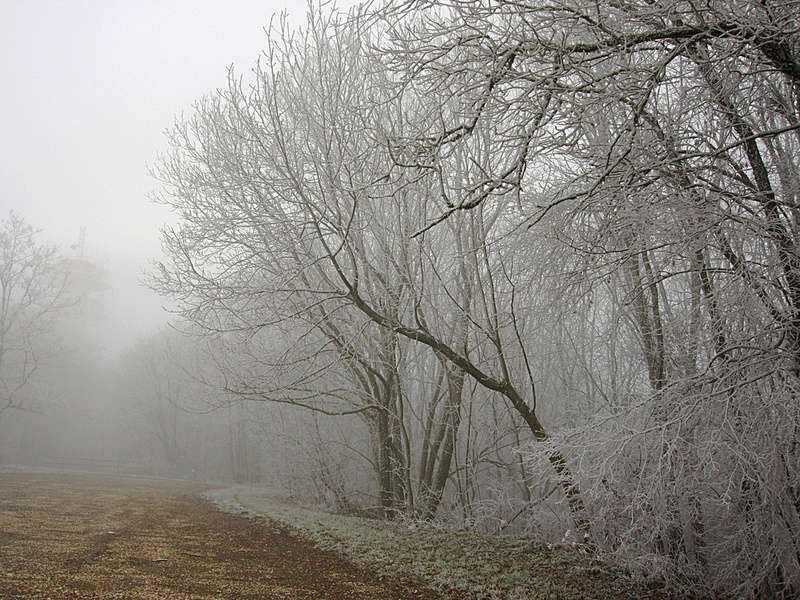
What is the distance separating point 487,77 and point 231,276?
5731 millimetres

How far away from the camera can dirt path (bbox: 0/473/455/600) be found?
4.08 m

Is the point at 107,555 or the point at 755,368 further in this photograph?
the point at 107,555

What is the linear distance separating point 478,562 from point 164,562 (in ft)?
9.70

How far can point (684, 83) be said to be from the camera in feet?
19.6

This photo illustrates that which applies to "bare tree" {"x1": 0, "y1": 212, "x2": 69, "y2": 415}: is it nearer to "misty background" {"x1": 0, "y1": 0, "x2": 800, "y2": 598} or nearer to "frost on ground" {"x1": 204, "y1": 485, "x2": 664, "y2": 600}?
"misty background" {"x1": 0, "y1": 0, "x2": 800, "y2": 598}

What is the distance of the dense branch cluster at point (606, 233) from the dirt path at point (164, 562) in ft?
6.55

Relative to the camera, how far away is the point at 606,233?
4656 mm

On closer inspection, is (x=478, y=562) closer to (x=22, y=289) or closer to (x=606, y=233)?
(x=606, y=233)

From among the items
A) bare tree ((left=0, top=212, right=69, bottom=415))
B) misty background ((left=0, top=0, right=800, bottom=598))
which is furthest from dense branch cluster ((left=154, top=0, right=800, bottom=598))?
bare tree ((left=0, top=212, right=69, bottom=415))

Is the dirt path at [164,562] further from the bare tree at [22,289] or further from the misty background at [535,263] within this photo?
the bare tree at [22,289]

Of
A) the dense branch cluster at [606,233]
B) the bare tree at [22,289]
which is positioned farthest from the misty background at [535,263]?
the bare tree at [22,289]

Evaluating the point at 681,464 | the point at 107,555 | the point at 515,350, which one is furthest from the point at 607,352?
the point at 107,555

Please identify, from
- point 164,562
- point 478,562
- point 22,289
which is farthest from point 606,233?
point 22,289

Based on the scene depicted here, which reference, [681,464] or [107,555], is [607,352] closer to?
[681,464]
